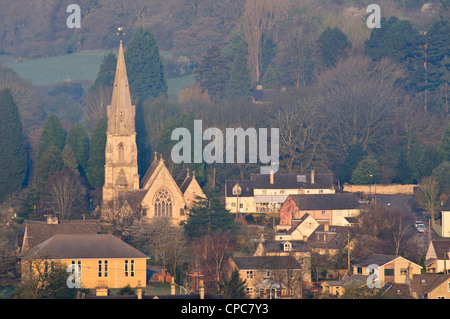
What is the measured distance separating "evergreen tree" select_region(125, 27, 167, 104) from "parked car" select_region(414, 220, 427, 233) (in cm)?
4842

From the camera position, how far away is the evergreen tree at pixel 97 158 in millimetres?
110750

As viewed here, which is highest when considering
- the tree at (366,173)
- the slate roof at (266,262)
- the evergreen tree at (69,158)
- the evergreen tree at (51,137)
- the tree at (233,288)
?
the evergreen tree at (51,137)

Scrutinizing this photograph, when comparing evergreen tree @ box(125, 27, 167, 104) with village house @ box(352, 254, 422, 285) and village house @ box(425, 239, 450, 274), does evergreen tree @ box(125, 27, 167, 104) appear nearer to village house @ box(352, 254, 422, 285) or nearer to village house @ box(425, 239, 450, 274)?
village house @ box(425, 239, 450, 274)

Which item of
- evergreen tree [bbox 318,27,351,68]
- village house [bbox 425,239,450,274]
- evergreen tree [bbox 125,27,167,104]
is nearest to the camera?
village house [bbox 425,239,450,274]

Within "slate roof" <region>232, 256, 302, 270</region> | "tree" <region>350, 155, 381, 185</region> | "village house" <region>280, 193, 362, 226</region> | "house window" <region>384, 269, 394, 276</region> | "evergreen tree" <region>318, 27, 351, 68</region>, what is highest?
"evergreen tree" <region>318, 27, 351, 68</region>

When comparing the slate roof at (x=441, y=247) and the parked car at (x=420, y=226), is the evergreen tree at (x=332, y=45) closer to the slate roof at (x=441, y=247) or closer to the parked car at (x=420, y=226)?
the parked car at (x=420, y=226)

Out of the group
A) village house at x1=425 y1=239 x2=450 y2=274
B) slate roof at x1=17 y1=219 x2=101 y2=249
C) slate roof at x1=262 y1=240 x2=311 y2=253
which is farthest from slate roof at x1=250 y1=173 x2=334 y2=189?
village house at x1=425 y1=239 x2=450 y2=274

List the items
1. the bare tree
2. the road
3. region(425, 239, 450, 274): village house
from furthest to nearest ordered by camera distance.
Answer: the bare tree → the road → region(425, 239, 450, 274): village house

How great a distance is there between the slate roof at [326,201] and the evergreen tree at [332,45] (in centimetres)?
4289

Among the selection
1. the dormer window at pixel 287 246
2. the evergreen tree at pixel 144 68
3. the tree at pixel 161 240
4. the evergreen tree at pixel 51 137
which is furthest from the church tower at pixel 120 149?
the evergreen tree at pixel 144 68

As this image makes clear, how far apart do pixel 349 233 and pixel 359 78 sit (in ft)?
130

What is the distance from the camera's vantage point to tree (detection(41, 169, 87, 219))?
331 ft

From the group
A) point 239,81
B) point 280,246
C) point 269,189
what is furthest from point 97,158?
point 239,81

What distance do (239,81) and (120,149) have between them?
4736 centimetres
